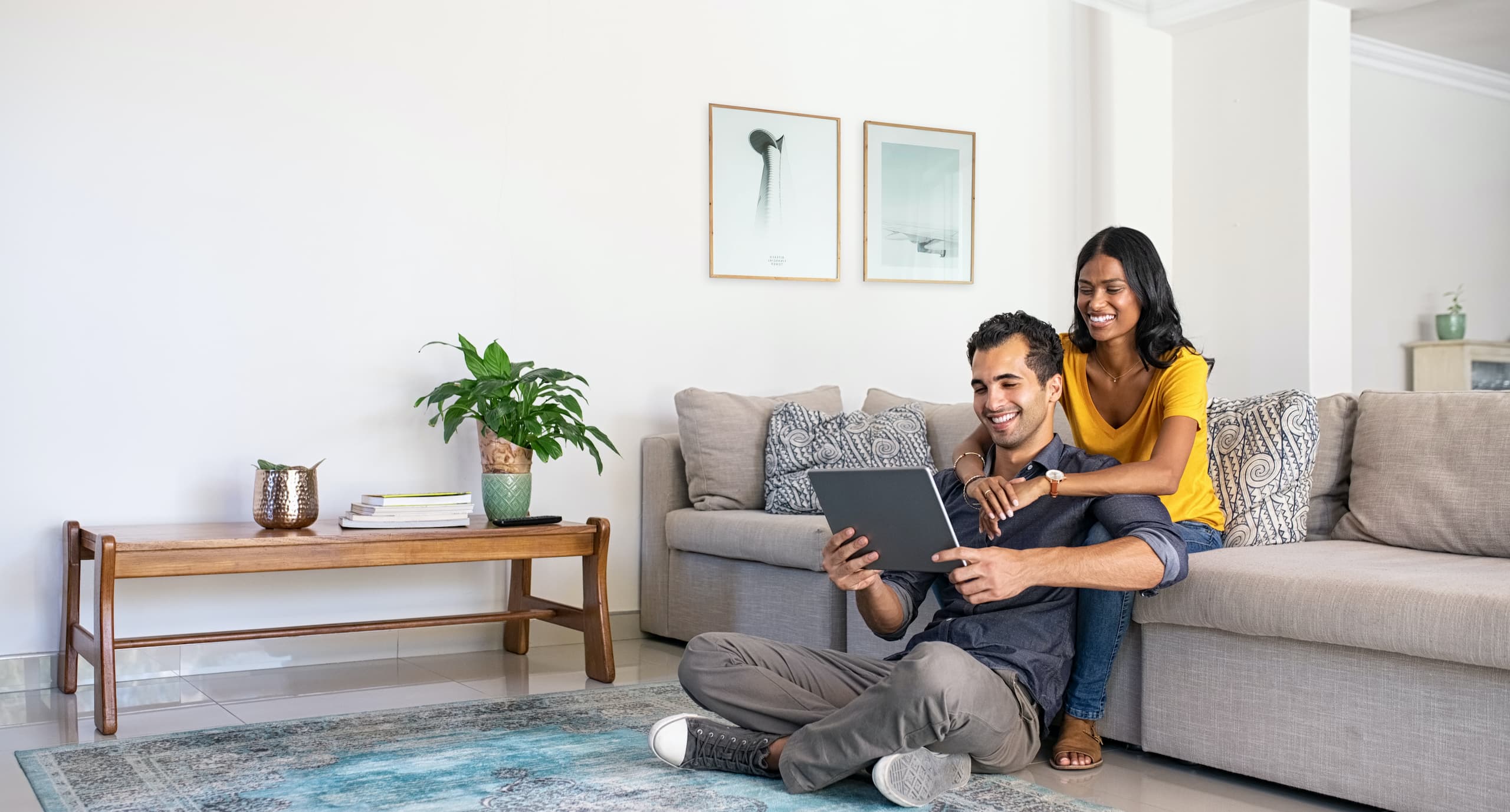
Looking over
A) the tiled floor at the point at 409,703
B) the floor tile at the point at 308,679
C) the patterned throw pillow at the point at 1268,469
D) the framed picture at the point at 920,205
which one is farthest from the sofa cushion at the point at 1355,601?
the framed picture at the point at 920,205

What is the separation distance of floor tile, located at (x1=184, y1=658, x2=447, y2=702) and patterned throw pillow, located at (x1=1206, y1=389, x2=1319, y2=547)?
2.19m

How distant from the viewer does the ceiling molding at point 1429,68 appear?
6.40m

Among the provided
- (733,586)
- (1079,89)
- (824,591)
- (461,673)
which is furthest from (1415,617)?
(1079,89)

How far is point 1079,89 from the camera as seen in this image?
17.7 feet

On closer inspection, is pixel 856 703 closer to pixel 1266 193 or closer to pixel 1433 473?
pixel 1433 473

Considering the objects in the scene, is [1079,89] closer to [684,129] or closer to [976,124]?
[976,124]

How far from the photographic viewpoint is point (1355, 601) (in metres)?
2.30

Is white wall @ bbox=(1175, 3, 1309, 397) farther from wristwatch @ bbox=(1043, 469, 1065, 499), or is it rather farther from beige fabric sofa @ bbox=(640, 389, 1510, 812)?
wristwatch @ bbox=(1043, 469, 1065, 499)

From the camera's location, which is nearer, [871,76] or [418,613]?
[418,613]

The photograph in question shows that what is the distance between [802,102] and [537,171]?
1.09m

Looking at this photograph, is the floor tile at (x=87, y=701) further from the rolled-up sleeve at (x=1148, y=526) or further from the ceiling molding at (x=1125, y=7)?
the ceiling molding at (x=1125, y=7)

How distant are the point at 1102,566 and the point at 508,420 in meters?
2.00

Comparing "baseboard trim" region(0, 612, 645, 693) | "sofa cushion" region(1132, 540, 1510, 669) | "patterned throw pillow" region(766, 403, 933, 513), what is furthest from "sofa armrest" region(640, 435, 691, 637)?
"sofa cushion" region(1132, 540, 1510, 669)

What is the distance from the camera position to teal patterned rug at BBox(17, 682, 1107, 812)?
233 centimetres
